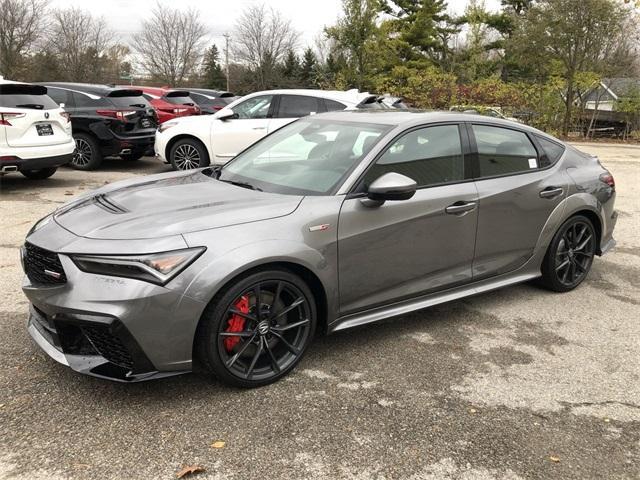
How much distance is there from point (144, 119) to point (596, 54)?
19.0 metres

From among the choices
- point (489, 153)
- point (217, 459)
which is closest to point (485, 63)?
point (489, 153)

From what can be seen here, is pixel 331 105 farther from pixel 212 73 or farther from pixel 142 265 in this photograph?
pixel 212 73

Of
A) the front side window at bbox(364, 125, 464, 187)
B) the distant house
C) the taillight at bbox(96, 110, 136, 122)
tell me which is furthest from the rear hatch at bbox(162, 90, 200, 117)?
the distant house

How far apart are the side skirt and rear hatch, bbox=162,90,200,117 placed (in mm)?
11002

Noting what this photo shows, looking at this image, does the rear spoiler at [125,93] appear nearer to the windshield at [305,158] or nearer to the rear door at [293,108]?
the rear door at [293,108]

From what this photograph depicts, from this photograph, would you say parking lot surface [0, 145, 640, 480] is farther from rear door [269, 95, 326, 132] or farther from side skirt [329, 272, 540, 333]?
rear door [269, 95, 326, 132]

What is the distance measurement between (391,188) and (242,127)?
6691mm

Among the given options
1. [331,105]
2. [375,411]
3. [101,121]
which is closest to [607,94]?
[331,105]

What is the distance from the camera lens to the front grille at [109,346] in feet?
8.96

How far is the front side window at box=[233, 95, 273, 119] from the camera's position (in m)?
9.55

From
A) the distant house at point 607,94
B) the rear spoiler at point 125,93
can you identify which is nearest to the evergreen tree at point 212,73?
the distant house at point 607,94

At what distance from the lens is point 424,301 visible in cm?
383

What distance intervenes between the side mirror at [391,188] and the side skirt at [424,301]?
0.74 m

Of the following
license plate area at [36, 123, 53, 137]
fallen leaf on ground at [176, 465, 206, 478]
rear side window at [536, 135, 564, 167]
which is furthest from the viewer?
license plate area at [36, 123, 53, 137]
